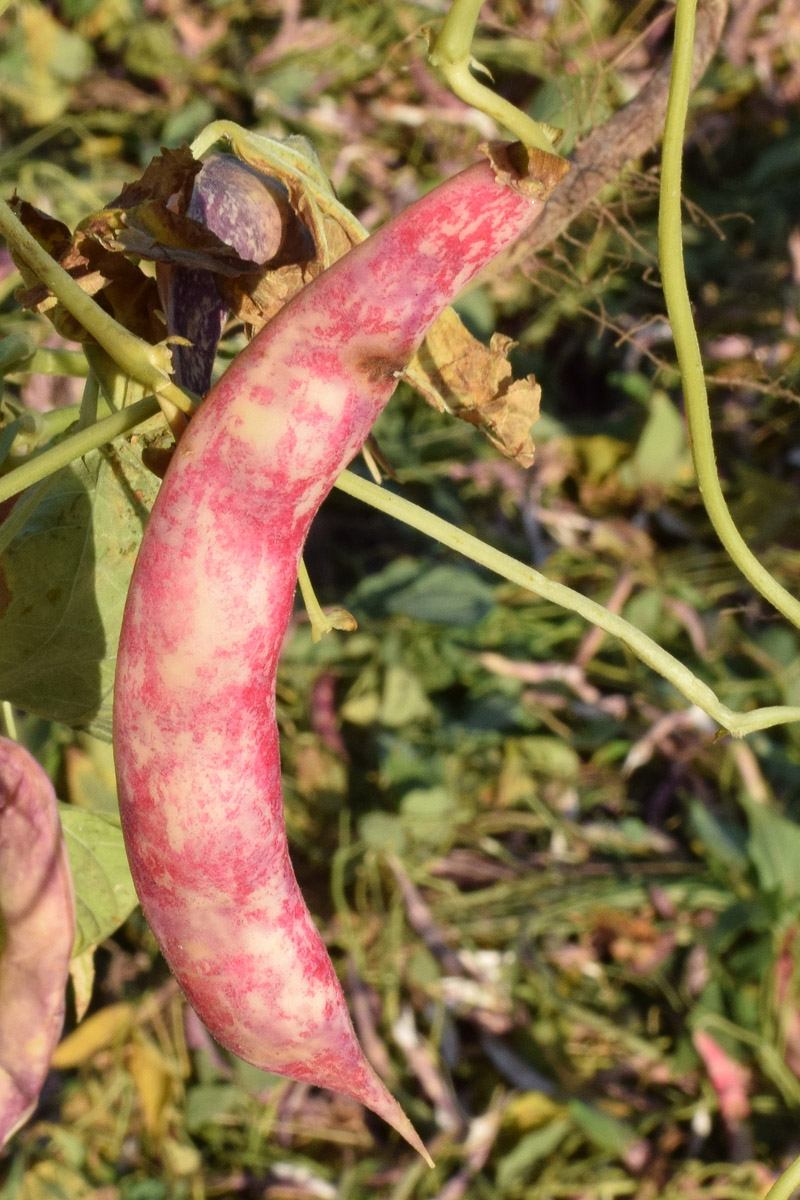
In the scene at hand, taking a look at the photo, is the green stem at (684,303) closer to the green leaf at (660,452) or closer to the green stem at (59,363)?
the green stem at (59,363)

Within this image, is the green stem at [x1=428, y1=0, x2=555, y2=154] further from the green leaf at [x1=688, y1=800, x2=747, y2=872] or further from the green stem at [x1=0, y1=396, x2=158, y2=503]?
the green leaf at [x1=688, y1=800, x2=747, y2=872]

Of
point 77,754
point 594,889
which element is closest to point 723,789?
point 594,889

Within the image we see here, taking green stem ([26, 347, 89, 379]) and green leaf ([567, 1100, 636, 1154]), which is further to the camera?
green leaf ([567, 1100, 636, 1154])

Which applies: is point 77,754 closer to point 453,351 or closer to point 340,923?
point 340,923

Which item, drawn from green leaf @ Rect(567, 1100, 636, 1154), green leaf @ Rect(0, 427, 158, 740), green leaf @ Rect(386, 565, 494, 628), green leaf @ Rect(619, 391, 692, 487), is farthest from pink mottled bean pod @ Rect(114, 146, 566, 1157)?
green leaf @ Rect(619, 391, 692, 487)

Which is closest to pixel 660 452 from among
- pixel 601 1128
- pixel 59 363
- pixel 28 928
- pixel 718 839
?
pixel 718 839

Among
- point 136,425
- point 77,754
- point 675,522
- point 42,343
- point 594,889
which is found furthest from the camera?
point 675,522

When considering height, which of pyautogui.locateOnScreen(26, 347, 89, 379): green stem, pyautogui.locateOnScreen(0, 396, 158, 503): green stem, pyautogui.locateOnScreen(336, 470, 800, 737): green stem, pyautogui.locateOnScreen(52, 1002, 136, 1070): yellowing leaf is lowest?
pyautogui.locateOnScreen(52, 1002, 136, 1070): yellowing leaf

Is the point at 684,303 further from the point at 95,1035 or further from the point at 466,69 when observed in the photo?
the point at 95,1035
